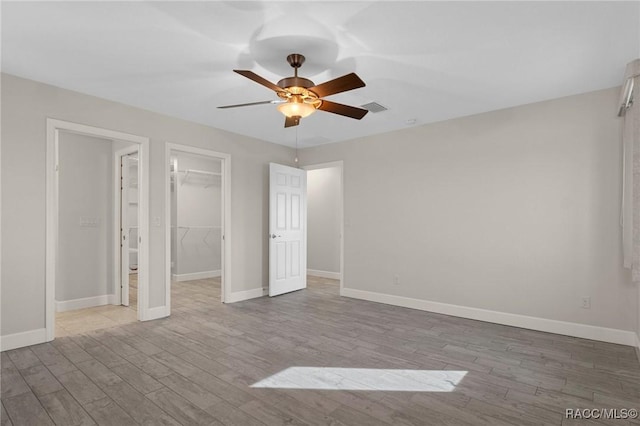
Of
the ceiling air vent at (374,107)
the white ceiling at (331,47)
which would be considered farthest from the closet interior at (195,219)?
the ceiling air vent at (374,107)

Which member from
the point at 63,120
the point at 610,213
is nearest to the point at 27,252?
the point at 63,120

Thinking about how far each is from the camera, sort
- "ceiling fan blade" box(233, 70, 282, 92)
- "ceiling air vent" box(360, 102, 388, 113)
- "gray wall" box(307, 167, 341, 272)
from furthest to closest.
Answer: "gray wall" box(307, 167, 341, 272), "ceiling air vent" box(360, 102, 388, 113), "ceiling fan blade" box(233, 70, 282, 92)

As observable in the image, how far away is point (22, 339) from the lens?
10.6 ft

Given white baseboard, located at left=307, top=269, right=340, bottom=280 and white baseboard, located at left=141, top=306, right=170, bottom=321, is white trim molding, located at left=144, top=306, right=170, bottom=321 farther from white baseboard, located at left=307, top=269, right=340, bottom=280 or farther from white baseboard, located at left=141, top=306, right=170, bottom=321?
white baseboard, located at left=307, top=269, right=340, bottom=280

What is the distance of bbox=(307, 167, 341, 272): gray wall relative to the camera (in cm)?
751

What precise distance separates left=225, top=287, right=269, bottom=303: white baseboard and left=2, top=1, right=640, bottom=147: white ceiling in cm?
290

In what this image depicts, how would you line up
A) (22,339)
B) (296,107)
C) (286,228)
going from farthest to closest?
(286,228), (22,339), (296,107)

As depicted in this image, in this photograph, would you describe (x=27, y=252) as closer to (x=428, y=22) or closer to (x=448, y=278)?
(x=428, y=22)

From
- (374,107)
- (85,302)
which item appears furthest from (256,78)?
(85,302)

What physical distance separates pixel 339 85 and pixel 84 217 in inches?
172

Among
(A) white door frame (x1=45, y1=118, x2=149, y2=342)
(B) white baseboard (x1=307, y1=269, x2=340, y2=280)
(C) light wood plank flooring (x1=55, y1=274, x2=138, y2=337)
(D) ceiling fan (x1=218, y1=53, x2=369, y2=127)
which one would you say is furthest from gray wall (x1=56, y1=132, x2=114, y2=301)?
(B) white baseboard (x1=307, y1=269, x2=340, y2=280)

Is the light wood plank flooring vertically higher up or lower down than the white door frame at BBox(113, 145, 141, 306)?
lower down

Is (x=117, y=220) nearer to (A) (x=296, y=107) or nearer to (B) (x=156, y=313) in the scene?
(B) (x=156, y=313)

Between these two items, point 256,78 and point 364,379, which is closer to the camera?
point 256,78
